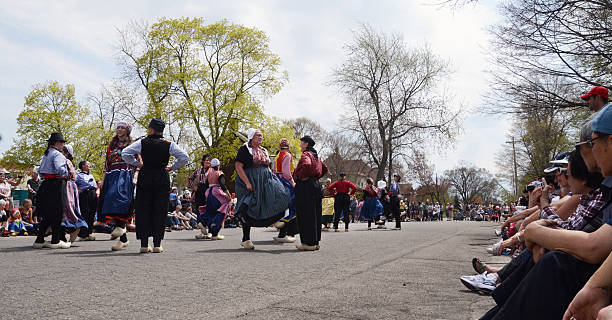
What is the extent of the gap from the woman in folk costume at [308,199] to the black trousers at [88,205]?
532cm

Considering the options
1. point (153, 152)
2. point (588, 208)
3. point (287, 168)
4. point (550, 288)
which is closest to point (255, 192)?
point (287, 168)

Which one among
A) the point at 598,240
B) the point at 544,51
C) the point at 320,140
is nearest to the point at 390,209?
the point at 544,51

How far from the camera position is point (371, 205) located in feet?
67.5

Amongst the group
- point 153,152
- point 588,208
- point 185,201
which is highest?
point 153,152

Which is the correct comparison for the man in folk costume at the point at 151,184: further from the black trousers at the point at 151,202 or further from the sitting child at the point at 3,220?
the sitting child at the point at 3,220

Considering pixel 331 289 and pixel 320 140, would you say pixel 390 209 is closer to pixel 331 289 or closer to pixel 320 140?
pixel 331 289

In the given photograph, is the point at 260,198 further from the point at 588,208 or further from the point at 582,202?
the point at 588,208

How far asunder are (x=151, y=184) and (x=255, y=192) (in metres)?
1.93

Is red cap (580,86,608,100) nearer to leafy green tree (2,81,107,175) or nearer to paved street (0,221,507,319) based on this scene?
paved street (0,221,507,319)

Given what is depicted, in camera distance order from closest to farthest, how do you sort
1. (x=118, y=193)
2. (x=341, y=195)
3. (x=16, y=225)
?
1. (x=118, y=193)
2. (x=16, y=225)
3. (x=341, y=195)

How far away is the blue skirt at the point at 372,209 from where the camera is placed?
20203mm

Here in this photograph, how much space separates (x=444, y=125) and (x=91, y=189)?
29.9 meters

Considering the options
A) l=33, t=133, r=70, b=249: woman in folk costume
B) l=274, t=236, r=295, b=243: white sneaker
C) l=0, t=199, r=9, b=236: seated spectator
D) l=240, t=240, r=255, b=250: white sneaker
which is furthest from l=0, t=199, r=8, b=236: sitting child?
l=240, t=240, r=255, b=250: white sneaker

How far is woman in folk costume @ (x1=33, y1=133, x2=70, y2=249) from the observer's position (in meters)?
8.48
